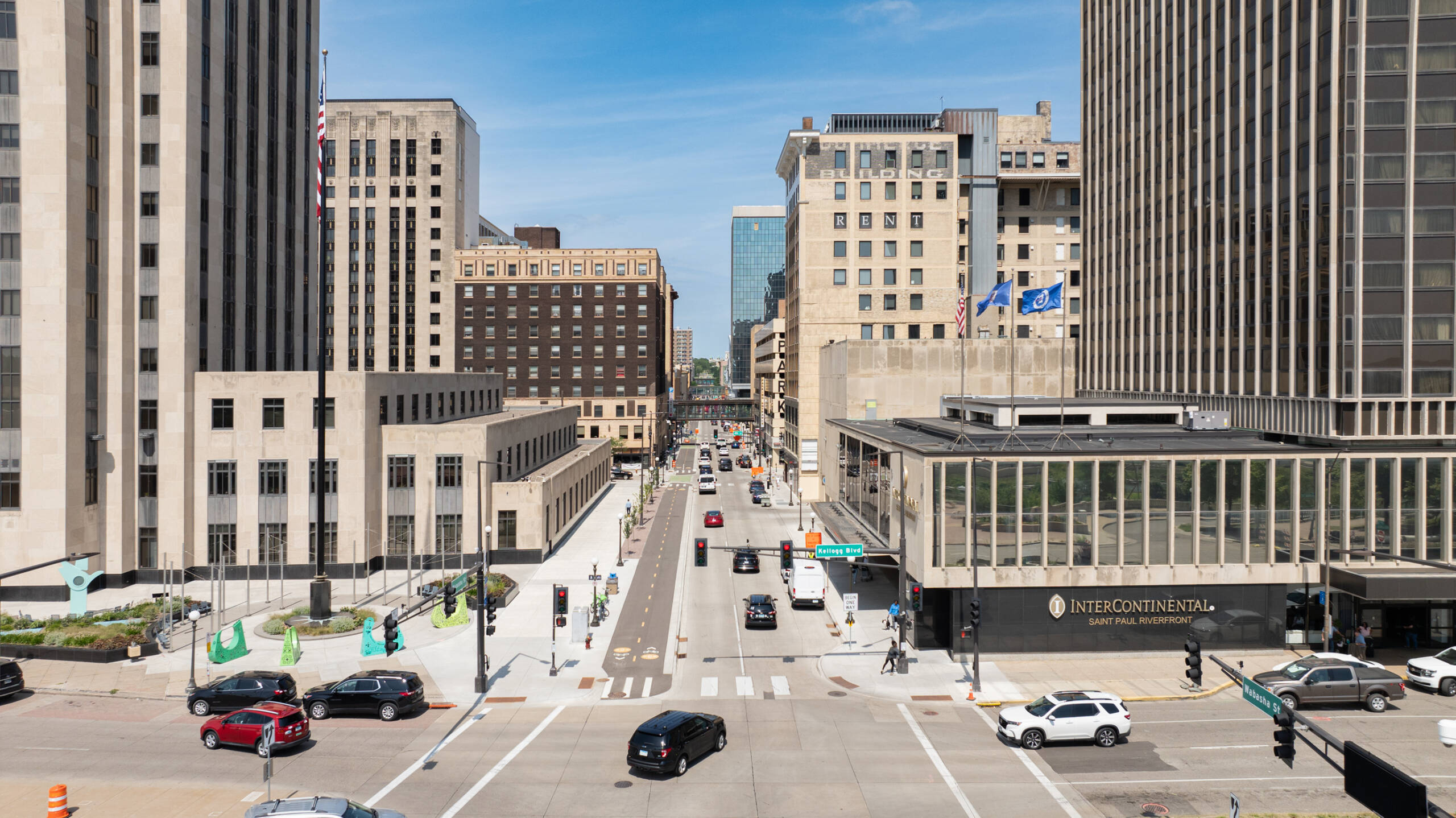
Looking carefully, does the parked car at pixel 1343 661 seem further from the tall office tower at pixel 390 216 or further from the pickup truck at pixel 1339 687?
the tall office tower at pixel 390 216

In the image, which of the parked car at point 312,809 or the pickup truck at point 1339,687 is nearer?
the parked car at point 312,809

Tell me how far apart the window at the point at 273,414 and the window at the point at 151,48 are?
23.0 metres

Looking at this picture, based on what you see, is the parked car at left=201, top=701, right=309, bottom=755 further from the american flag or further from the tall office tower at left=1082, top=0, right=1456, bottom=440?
the tall office tower at left=1082, top=0, right=1456, bottom=440

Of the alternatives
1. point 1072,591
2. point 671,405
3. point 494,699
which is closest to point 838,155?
point 1072,591

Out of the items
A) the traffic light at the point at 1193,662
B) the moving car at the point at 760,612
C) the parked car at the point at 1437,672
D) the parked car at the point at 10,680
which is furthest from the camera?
the moving car at the point at 760,612

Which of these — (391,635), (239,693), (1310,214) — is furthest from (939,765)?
(1310,214)

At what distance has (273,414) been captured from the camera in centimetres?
6056

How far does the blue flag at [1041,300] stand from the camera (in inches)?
2073

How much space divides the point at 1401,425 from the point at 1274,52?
827 inches

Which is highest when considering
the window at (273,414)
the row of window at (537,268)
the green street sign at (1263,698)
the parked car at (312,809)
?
the row of window at (537,268)

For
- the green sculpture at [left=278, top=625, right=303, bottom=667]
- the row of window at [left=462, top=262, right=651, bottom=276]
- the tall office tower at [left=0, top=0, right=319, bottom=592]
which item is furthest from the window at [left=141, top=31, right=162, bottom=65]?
the row of window at [left=462, top=262, right=651, bottom=276]

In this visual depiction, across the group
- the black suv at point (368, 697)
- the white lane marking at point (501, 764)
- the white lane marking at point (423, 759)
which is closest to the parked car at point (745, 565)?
the white lane marking at point (501, 764)

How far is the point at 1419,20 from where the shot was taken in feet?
141

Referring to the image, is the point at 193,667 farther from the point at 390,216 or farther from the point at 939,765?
the point at 390,216
